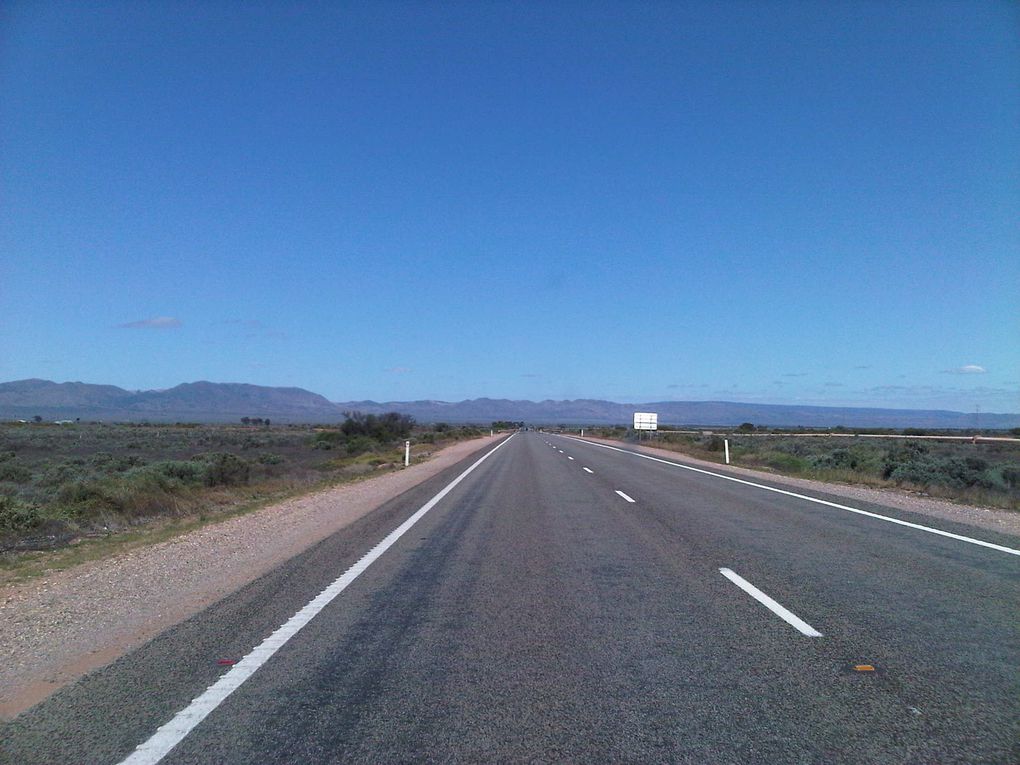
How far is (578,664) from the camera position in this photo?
20.9ft

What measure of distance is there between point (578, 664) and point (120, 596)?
5.49m

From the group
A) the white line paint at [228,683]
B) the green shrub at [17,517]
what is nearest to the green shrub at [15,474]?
the green shrub at [17,517]

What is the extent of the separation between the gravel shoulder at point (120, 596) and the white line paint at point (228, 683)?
115 cm

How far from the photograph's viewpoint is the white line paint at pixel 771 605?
7.32 metres

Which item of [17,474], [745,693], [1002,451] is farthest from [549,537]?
[1002,451]

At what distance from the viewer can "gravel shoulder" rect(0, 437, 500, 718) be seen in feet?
21.5

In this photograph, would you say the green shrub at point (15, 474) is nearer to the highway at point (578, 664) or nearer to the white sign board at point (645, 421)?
the highway at point (578, 664)

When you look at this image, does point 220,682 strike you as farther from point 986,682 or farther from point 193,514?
point 193,514

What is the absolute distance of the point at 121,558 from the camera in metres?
11.5

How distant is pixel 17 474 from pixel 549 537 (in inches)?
873

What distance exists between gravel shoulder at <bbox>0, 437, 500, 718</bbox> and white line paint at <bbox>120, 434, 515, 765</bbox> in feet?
3.78

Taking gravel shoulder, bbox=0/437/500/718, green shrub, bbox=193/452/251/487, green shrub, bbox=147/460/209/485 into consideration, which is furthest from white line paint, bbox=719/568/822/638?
green shrub, bbox=147/460/209/485

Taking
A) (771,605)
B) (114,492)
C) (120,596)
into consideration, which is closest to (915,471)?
(771,605)

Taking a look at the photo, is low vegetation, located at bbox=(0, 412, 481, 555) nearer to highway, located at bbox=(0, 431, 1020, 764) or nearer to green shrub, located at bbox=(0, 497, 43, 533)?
green shrub, located at bbox=(0, 497, 43, 533)
